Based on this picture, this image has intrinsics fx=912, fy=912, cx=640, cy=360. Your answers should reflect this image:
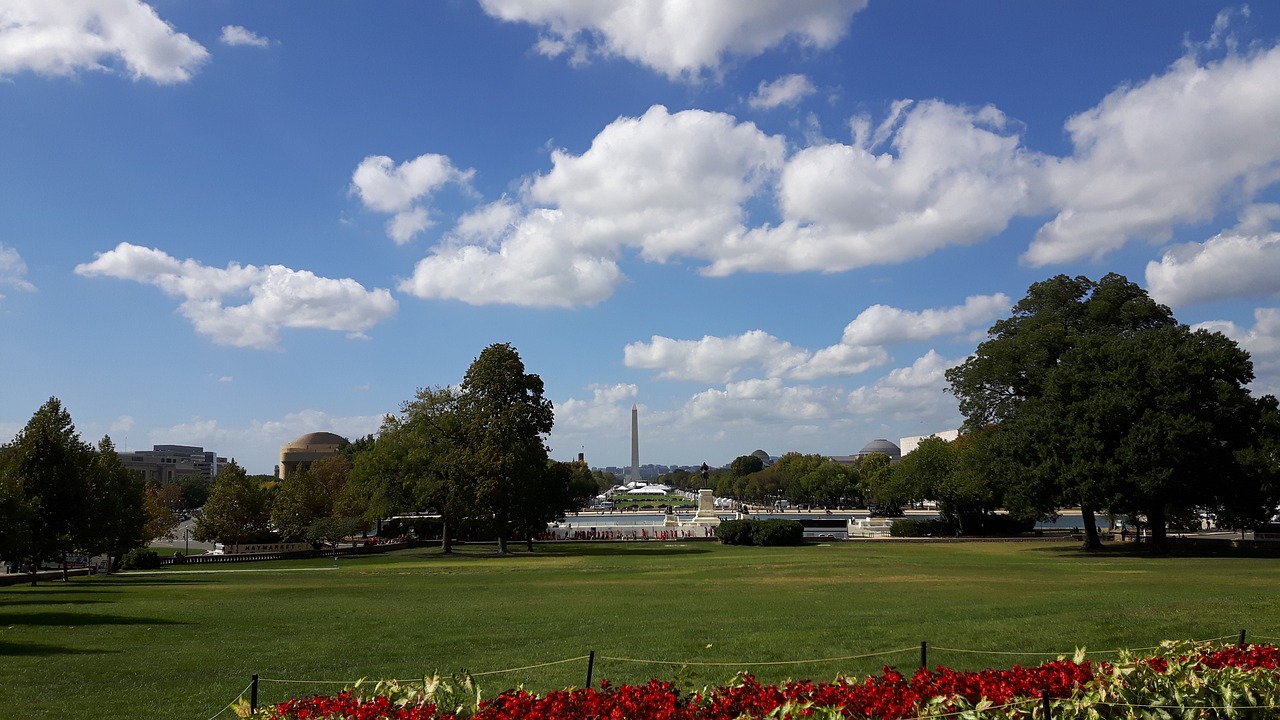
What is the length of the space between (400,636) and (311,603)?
9312 millimetres

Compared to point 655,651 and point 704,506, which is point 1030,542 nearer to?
point 704,506

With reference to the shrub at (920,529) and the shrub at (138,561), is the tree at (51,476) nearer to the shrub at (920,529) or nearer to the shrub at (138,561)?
the shrub at (138,561)

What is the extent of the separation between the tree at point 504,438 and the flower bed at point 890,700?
47427 millimetres

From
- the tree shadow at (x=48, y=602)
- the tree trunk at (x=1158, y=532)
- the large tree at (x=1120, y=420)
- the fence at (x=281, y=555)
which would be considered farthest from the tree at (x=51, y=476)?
the tree trunk at (x=1158, y=532)

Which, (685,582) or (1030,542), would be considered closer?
(685,582)

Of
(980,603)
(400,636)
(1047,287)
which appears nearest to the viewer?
(400,636)


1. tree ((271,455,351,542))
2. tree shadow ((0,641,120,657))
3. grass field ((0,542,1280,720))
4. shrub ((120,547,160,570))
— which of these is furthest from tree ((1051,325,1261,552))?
tree ((271,455,351,542))

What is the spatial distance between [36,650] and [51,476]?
21.1 metres

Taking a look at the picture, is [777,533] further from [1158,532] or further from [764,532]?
[1158,532]

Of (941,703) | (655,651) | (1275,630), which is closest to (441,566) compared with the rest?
(655,651)

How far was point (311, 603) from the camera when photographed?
27344 mm

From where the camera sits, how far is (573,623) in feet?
68.9

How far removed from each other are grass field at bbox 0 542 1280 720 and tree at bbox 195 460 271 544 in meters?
25.4

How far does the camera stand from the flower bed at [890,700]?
26.4ft
